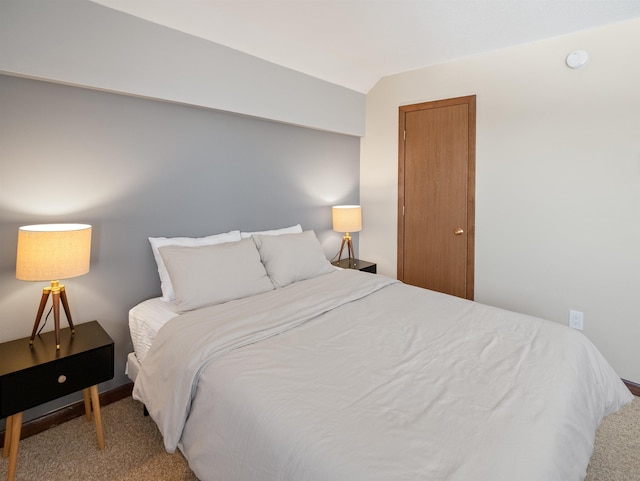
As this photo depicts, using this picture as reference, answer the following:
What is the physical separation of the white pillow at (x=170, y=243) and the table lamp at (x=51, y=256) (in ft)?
1.62

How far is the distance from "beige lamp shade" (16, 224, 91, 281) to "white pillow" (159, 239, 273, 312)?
1.62 feet

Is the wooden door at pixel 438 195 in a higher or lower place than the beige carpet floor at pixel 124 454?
higher

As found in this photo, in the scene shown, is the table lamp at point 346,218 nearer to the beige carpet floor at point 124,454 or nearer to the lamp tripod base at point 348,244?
the lamp tripod base at point 348,244

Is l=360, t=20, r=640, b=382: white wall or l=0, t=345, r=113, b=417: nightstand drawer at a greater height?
l=360, t=20, r=640, b=382: white wall

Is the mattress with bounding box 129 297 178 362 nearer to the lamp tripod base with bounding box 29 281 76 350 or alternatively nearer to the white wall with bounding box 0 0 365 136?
the lamp tripod base with bounding box 29 281 76 350

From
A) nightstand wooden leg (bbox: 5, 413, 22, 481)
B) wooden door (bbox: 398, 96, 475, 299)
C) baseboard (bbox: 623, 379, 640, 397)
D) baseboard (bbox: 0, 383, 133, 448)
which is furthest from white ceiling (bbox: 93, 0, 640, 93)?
baseboard (bbox: 623, 379, 640, 397)

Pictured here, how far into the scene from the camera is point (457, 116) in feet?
10.3

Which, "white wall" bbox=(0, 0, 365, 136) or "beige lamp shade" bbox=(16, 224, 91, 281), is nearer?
"beige lamp shade" bbox=(16, 224, 91, 281)

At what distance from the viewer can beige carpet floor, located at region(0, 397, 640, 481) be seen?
1701mm

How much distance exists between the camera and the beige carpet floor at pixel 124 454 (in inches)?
67.0

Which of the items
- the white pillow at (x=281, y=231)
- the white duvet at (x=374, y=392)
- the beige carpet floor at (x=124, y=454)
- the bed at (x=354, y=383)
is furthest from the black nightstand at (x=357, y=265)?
the beige carpet floor at (x=124, y=454)

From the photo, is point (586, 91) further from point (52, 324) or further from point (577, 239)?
point (52, 324)

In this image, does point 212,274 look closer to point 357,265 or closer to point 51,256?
point 51,256

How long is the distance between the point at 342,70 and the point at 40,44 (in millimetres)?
2311
